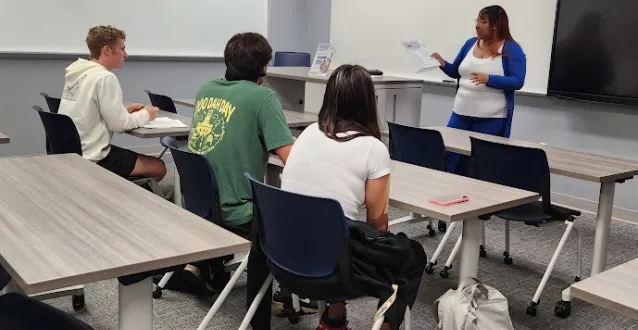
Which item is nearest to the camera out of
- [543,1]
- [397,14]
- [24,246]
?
[24,246]

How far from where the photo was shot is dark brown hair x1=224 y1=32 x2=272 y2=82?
2529 millimetres

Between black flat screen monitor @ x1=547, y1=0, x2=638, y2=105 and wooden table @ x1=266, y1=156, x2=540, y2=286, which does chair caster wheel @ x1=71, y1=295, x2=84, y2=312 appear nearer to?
wooden table @ x1=266, y1=156, x2=540, y2=286

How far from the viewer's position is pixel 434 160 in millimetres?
3361

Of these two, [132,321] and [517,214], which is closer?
[132,321]

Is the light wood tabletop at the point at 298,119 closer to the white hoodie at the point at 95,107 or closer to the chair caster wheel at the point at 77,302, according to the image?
the white hoodie at the point at 95,107

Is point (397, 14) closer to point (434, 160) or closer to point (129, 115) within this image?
point (434, 160)

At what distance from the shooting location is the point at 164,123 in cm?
359

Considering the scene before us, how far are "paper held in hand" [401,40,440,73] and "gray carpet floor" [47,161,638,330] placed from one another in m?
1.07

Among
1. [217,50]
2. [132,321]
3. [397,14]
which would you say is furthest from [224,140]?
[217,50]

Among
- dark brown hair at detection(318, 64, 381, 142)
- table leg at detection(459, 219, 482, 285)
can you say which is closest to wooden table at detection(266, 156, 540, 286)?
table leg at detection(459, 219, 482, 285)

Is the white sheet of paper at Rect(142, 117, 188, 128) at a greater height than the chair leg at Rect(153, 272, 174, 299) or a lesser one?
greater

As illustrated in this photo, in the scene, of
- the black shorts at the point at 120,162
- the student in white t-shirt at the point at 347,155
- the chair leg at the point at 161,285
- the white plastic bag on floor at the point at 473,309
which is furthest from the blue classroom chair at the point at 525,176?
the black shorts at the point at 120,162

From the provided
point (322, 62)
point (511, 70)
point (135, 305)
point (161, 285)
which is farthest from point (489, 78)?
point (135, 305)

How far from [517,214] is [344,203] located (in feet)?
4.56
